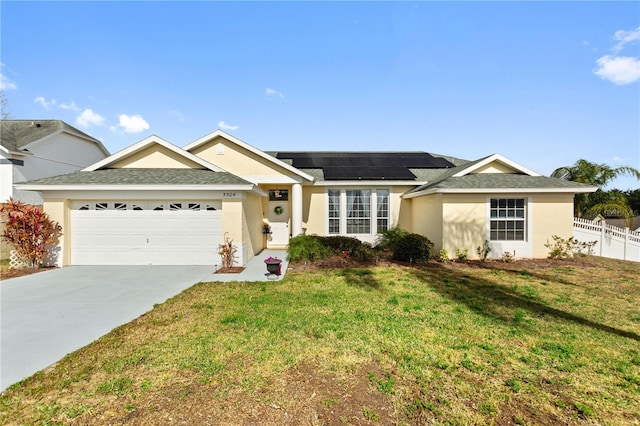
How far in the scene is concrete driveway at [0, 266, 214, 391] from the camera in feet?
13.9

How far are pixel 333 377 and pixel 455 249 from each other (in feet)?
31.9

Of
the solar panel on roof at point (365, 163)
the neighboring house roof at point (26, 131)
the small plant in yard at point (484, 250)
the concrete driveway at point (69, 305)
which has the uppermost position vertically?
the neighboring house roof at point (26, 131)

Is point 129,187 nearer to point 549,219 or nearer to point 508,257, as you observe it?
point 508,257

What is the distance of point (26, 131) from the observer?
17.4 meters

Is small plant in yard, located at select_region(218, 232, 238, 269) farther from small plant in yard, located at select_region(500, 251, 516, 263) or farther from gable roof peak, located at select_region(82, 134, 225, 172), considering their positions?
small plant in yard, located at select_region(500, 251, 516, 263)

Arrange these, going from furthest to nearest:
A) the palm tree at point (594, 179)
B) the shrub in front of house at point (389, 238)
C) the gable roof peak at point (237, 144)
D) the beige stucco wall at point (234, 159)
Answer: the palm tree at point (594, 179)
the beige stucco wall at point (234, 159)
the gable roof peak at point (237, 144)
the shrub in front of house at point (389, 238)

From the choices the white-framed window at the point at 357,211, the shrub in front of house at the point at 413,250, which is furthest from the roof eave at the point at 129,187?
the shrub in front of house at the point at 413,250

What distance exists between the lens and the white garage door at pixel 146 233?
34.0ft

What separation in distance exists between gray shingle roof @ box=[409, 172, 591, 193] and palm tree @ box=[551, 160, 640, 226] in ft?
22.2

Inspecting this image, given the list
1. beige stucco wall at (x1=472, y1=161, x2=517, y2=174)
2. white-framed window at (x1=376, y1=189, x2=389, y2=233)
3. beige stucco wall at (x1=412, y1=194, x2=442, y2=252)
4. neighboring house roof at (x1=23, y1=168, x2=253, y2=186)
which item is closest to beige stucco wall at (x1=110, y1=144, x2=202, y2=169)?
neighboring house roof at (x1=23, y1=168, x2=253, y2=186)

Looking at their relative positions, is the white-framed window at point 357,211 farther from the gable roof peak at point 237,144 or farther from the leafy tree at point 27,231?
the leafy tree at point 27,231

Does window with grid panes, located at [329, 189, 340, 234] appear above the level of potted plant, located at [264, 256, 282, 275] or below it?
above

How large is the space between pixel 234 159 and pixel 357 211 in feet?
22.1

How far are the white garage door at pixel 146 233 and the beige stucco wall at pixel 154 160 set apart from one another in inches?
88.0
